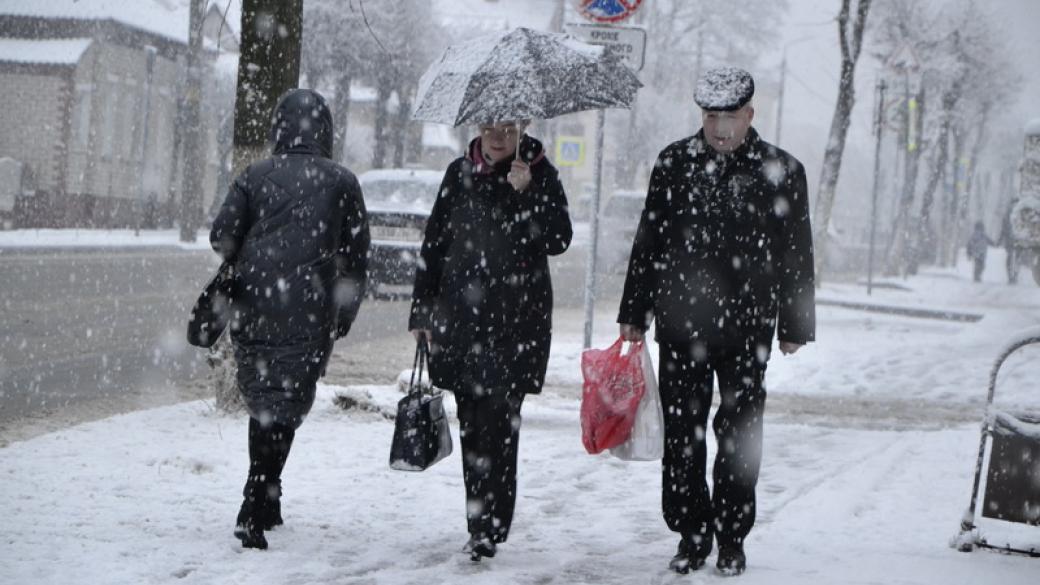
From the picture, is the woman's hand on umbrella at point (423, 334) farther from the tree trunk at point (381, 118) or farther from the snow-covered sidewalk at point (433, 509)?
the tree trunk at point (381, 118)

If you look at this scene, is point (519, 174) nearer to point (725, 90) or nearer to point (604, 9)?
point (725, 90)

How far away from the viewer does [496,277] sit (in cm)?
544

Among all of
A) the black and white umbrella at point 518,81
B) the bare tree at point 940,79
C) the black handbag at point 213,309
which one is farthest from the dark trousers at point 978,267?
the black handbag at point 213,309

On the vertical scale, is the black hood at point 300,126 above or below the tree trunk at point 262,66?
below

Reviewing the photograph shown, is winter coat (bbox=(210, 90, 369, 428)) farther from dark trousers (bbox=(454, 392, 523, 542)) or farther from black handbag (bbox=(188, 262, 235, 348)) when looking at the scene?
dark trousers (bbox=(454, 392, 523, 542))

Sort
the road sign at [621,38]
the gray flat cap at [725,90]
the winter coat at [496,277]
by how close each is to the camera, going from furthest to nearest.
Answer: the road sign at [621,38], the winter coat at [496,277], the gray flat cap at [725,90]

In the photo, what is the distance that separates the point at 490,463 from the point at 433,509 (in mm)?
1203

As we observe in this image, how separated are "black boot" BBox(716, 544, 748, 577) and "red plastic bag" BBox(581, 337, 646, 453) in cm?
62

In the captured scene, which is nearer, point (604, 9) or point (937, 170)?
point (604, 9)

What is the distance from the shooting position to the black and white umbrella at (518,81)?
5.50 meters

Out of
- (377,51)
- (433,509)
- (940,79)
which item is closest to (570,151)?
(377,51)

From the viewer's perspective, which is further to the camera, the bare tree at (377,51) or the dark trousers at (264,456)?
the bare tree at (377,51)

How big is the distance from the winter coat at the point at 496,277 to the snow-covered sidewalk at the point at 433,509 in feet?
2.68

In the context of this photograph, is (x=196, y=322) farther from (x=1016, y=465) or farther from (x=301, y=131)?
(x=1016, y=465)
